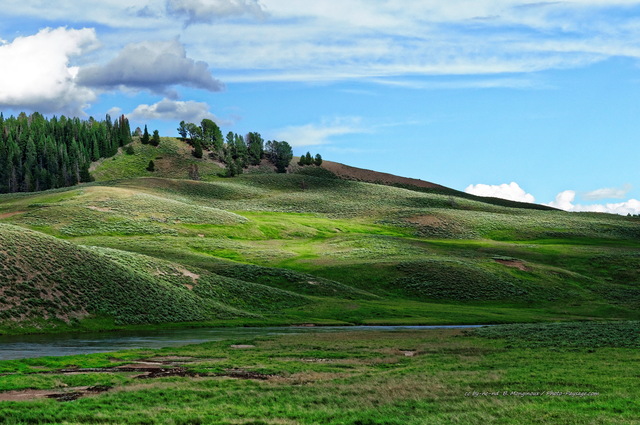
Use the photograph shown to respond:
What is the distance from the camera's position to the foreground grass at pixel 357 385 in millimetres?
21422

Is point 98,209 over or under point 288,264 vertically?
over

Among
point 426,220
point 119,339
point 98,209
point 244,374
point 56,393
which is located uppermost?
point 426,220

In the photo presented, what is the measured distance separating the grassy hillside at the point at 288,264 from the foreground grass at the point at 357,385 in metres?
21.1

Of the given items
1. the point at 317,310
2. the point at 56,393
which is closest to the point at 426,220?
the point at 317,310

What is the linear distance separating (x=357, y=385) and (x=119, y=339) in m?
27.6

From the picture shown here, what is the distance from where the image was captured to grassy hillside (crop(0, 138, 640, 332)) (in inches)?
2446

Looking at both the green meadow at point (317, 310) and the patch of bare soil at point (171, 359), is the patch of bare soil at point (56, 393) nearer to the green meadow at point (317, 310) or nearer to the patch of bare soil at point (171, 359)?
the green meadow at point (317, 310)

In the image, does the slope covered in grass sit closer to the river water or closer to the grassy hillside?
the grassy hillside

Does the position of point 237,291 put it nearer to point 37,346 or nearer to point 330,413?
point 37,346

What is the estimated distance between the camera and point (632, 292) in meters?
94.1

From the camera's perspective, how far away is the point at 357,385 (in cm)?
2748

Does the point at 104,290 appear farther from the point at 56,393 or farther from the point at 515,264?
the point at 515,264

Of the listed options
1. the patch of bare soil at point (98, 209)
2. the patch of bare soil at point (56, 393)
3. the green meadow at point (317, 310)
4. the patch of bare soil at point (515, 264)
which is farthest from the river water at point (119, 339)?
the patch of bare soil at point (98, 209)

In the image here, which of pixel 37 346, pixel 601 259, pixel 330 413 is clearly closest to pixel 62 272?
pixel 37 346
